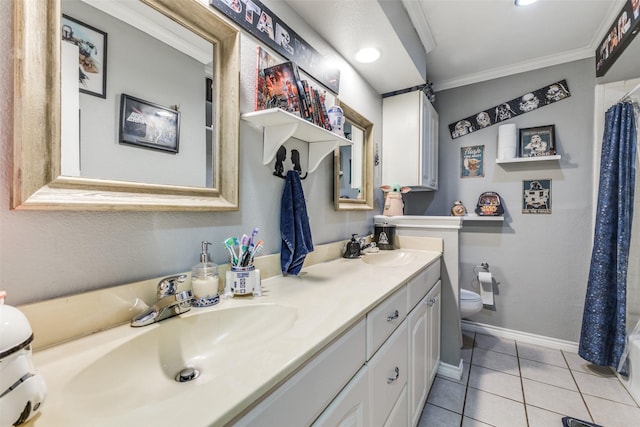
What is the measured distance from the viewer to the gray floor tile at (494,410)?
4.86 feet

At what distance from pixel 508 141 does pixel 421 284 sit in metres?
1.70

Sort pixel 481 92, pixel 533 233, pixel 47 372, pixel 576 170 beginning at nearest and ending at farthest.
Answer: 1. pixel 47 372
2. pixel 576 170
3. pixel 533 233
4. pixel 481 92

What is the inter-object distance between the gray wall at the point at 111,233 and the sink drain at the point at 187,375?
0.29 m

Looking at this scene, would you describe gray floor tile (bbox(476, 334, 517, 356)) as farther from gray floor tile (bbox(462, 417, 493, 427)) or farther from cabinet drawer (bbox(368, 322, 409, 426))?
cabinet drawer (bbox(368, 322, 409, 426))

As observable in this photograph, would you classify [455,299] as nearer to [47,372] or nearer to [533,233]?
[533,233]

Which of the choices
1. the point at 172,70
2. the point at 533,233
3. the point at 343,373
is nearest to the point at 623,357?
the point at 533,233

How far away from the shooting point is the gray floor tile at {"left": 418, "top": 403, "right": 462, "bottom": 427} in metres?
1.46

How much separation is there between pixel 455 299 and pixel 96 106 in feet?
6.83

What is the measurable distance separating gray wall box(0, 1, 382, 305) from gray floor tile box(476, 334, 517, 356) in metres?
2.13

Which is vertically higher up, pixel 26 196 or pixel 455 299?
pixel 26 196

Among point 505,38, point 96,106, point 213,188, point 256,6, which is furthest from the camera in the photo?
point 505,38

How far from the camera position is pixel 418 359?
1377mm

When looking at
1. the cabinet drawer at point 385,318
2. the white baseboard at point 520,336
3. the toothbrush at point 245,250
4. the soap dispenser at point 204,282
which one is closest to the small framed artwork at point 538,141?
the white baseboard at point 520,336

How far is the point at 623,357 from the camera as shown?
1746 millimetres
